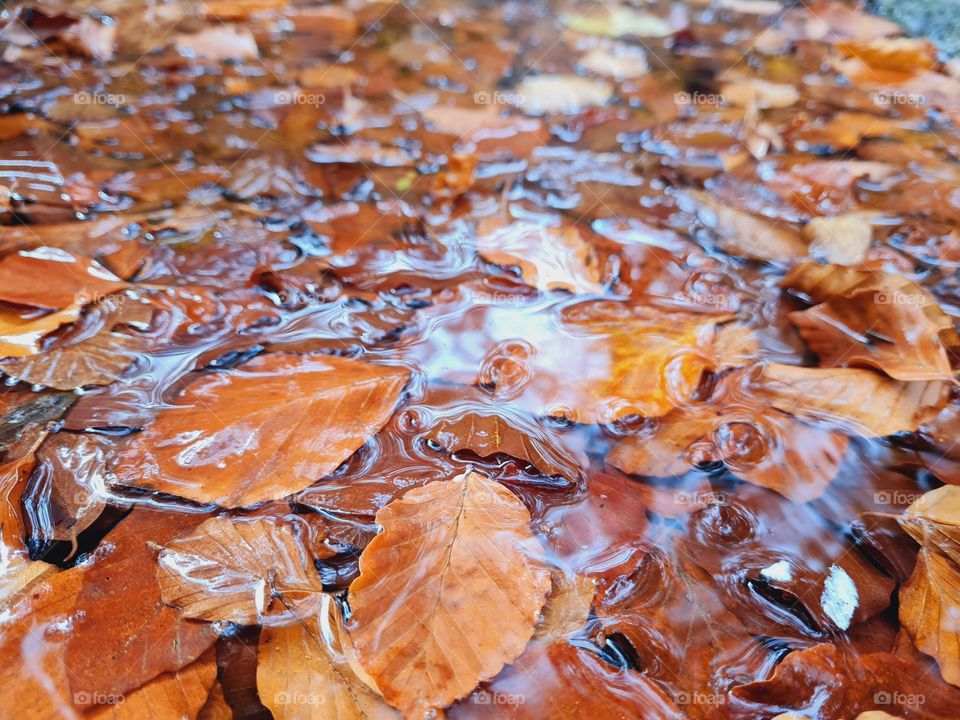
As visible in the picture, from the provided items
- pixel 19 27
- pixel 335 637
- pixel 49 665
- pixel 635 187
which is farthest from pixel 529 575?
pixel 19 27

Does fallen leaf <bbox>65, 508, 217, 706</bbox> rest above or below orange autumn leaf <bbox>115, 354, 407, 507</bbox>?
below

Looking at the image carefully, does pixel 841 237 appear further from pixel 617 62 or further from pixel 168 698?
pixel 168 698

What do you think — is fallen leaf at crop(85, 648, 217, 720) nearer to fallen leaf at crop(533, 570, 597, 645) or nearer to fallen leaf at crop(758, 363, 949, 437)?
fallen leaf at crop(533, 570, 597, 645)

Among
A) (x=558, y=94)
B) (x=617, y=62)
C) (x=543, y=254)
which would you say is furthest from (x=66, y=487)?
(x=617, y=62)

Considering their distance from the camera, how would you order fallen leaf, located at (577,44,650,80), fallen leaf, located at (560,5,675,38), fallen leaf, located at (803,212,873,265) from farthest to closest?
fallen leaf, located at (560,5,675,38), fallen leaf, located at (577,44,650,80), fallen leaf, located at (803,212,873,265)

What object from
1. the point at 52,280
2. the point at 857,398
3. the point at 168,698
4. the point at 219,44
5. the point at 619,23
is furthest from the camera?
the point at 619,23

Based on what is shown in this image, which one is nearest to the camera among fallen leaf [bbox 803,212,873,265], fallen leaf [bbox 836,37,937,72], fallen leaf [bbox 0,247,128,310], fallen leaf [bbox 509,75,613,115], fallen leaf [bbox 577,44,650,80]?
fallen leaf [bbox 0,247,128,310]

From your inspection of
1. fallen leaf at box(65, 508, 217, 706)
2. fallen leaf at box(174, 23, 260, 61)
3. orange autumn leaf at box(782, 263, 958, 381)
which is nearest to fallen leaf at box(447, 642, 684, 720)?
fallen leaf at box(65, 508, 217, 706)

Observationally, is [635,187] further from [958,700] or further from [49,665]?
[49,665]

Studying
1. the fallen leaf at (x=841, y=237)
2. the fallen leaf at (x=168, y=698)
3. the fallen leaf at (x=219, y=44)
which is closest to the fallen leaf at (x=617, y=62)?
the fallen leaf at (x=841, y=237)
